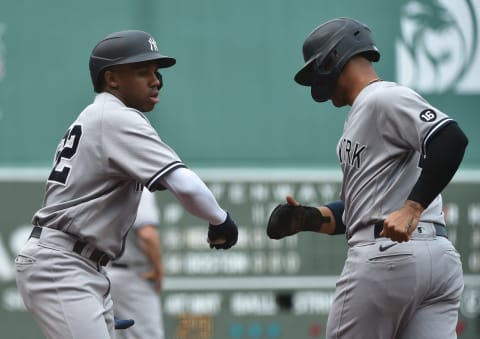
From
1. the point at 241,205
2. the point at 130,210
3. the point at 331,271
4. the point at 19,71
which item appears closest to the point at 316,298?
the point at 331,271

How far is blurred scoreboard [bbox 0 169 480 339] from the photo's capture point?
838 cm

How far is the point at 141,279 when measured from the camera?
7434 millimetres

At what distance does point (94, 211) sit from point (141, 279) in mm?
2953

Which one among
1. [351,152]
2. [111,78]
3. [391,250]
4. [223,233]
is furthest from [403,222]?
[111,78]

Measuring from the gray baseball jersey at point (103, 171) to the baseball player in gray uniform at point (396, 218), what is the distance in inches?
29.1

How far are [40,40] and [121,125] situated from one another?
166 inches

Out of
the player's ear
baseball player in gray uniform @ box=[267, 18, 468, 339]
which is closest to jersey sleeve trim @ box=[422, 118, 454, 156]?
baseball player in gray uniform @ box=[267, 18, 468, 339]

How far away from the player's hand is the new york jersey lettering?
0.36 meters

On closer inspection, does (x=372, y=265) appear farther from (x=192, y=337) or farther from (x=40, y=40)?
(x=40, y=40)

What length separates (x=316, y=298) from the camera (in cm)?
858

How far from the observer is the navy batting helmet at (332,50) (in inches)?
187

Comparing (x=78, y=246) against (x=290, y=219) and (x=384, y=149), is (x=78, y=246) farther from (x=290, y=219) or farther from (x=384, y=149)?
(x=384, y=149)

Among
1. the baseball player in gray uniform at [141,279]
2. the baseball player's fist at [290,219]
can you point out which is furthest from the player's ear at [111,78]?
the baseball player in gray uniform at [141,279]

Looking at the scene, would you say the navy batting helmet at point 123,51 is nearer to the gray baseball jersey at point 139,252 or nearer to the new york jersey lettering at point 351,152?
the new york jersey lettering at point 351,152
